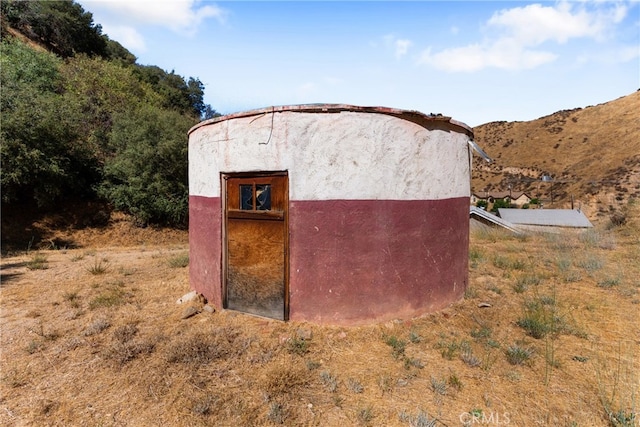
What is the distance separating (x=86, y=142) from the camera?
53.1 ft

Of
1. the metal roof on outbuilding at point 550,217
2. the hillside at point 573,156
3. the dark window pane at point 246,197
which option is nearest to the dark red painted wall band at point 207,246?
the dark window pane at point 246,197

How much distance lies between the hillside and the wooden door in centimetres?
3672

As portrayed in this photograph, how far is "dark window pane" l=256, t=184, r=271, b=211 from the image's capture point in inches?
207

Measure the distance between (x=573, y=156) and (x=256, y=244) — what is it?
53.1 m

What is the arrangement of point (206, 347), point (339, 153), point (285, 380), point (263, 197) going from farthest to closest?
point (263, 197) < point (339, 153) < point (206, 347) < point (285, 380)

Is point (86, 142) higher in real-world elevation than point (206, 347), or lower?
higher

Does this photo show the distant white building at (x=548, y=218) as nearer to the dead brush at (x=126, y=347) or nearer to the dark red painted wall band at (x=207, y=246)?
the dark red painted wall band at (x=207, y=246)

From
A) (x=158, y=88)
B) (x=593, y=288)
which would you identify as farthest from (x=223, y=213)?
(x=158, y=88)

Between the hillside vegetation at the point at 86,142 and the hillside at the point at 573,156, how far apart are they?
34671 mm

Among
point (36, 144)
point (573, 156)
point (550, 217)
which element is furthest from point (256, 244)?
point (573, 156)

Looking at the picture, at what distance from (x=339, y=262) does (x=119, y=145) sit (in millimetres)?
15533

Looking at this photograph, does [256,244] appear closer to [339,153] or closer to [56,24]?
[339,153]

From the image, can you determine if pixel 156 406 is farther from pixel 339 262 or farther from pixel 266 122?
pixel 266 122

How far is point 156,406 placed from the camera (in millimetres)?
3402
